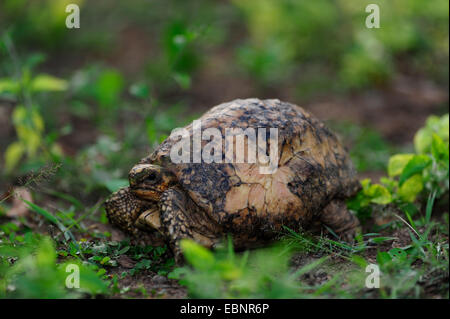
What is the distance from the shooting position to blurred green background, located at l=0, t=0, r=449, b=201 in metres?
4.63

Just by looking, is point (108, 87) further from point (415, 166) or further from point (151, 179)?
point (415, 166)

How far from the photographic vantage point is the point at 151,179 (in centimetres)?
242

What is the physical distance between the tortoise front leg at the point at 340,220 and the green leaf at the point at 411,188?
42 cm

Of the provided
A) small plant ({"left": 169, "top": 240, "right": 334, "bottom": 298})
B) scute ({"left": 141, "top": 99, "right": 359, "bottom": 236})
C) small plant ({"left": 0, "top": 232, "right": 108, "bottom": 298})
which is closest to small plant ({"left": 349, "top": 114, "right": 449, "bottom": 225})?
scute ({"left": 141, "top": 99, "right": 359, "bottom": 236})

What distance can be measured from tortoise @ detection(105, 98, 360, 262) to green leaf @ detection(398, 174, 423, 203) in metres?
0.54

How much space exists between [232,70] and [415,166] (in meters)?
4.03

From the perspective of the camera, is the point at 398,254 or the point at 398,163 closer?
the point at 398,254

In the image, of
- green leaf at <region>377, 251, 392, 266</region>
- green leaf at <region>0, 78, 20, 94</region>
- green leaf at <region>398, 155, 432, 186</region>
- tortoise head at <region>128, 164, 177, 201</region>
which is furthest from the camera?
green leaf at <region>0, 78, 20, 94</region>

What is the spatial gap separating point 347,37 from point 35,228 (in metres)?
5.11

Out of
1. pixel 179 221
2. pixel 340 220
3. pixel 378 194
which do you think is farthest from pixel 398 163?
pixel 179 221

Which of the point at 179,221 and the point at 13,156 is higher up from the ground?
the point at 13,156

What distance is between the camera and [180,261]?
2234 millimetres

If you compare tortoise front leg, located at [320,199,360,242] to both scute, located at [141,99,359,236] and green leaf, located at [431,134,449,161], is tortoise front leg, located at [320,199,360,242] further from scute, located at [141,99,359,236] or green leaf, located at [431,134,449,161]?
green leaf, located at [431,134,449,161]

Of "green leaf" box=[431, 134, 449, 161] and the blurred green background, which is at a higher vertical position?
the blurred green background
